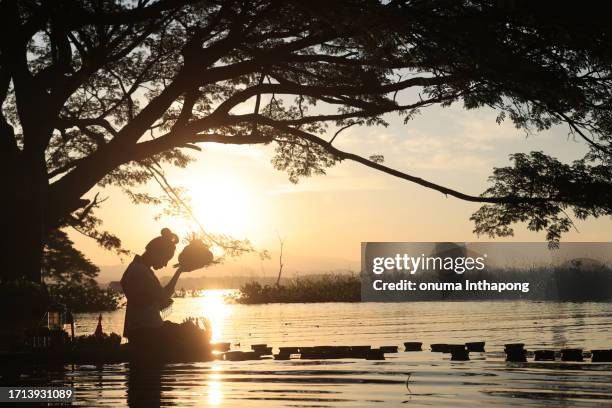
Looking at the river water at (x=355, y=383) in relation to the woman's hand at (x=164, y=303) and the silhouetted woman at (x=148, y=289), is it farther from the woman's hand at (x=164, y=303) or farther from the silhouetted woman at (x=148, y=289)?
the woman's hand at (x=164, y=303)

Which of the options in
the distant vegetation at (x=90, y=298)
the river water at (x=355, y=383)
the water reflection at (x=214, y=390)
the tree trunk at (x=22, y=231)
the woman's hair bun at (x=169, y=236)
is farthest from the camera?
the distant vegetation at (x=90, y=298)

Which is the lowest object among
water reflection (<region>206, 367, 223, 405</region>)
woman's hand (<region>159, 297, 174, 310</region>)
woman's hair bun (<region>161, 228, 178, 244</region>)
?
water reflection (<region>206, 367, 223, 405</region>)

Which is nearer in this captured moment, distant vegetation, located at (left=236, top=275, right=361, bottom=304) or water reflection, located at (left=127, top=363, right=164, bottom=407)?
water reflection, located at (left=127, top=363, right=164, bottom=407)

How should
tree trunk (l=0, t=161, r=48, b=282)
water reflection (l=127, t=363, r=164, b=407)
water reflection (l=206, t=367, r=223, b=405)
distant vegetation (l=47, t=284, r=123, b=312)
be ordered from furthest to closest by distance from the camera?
distant vegetation (l=47, t=284, r=123, b=312), tree trunk (l=0, t=161, r=48, b=282), water reflection (l=127, t=363, r=164, b=407), water reflection (l=206, t=367, r=223, b=405)

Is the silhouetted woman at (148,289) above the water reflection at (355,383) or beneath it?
above

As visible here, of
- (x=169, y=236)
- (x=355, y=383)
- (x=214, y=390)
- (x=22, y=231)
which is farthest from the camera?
(x=22, y=231)

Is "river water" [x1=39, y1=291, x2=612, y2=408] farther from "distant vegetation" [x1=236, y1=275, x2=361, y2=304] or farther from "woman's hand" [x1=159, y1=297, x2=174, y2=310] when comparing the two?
"distant vegetation" [x1=236, y1=275, x2=361, y2=304]

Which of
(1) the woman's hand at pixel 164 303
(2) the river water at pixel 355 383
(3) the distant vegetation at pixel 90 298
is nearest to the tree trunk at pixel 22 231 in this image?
(2) the river water at pixel 355 383

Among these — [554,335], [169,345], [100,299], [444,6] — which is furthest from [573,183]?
[100,299]

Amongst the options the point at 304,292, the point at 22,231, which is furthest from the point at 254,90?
the point at 304,292

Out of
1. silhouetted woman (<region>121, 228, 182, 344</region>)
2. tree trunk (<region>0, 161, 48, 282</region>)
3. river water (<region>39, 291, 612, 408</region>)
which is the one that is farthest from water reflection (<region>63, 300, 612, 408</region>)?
tree trunk (<region>0, 161, 48, 282</region>)

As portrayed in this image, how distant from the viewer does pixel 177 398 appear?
25.7 feet

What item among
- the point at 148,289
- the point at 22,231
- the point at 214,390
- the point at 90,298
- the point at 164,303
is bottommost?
the point at 214,390

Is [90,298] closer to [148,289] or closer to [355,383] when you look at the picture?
[148,289]
